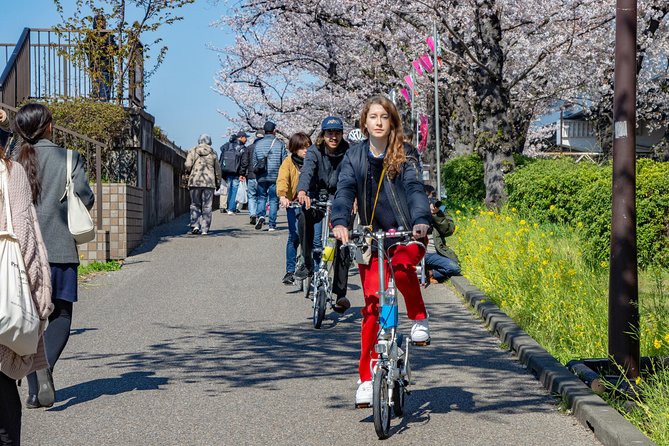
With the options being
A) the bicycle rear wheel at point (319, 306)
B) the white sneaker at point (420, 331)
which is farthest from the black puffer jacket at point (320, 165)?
the white sneaker at point (420, 331)

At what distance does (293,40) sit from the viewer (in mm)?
31078

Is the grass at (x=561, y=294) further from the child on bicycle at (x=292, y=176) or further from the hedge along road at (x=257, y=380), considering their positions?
the child on bicycle at (x=292, y=176)

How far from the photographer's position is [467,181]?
20.9 m

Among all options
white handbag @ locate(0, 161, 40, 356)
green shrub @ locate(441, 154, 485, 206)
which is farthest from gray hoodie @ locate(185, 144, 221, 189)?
white handbag @ locate(0, 161, 40, 356)

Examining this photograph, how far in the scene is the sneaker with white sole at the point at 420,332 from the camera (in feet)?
20.2

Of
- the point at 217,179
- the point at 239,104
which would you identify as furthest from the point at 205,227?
the point at 239,104

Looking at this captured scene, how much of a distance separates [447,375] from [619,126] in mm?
2132

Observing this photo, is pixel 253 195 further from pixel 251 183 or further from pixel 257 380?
pixel 257 380

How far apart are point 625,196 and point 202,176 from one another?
12.5 m

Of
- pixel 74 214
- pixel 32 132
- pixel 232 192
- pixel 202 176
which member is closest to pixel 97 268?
pixel 202 176

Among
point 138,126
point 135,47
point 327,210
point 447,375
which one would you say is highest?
point 135,47

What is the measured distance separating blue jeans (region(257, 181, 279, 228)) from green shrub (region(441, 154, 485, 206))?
3.76 meters

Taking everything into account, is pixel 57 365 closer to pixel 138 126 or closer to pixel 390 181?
pixel 390 181

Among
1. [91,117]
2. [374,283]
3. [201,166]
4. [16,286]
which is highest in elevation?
[91,117]
